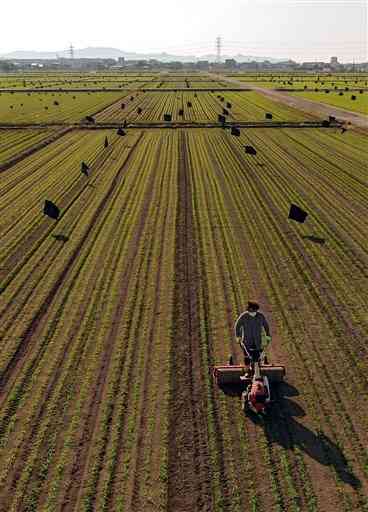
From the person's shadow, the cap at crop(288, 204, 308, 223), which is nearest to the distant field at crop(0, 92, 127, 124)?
the cap at crop(288, 204, 308, 223)

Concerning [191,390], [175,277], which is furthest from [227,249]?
[191,390]

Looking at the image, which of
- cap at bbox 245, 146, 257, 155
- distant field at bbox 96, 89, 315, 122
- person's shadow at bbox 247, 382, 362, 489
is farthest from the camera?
distant field at bbox 96, 89, 315, 122

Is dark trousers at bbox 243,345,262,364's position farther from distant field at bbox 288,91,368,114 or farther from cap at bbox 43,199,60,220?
distant field at bbox 288,91,368,114

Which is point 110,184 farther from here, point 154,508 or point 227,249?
point 154,508

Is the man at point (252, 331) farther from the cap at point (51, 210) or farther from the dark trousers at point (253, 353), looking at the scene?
the cap at point (51, 210)

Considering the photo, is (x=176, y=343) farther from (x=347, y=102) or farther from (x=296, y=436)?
(x=347, y=102)

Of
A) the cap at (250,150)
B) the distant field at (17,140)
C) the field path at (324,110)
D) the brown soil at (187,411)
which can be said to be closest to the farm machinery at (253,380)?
the brown soil at (187,411)
